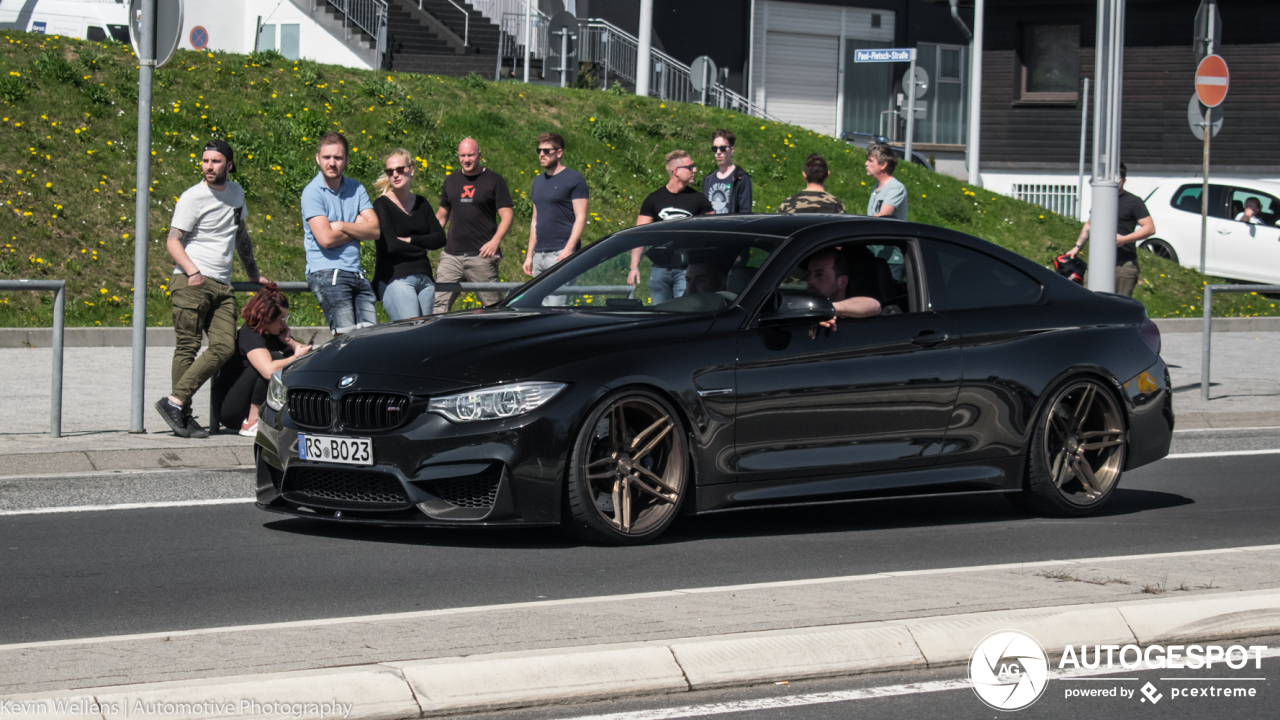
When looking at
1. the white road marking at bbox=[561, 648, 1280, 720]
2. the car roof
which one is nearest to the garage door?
the car roof

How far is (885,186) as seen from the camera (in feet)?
41.1

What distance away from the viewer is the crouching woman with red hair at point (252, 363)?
1073 cm

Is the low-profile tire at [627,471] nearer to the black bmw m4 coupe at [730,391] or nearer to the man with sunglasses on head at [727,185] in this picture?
the black bmw m4 coupe at [730,391]

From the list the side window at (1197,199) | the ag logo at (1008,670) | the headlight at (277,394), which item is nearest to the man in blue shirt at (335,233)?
Answer: the headlight at (277,394)

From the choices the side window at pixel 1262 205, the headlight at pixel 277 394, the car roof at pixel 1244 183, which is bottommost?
the headlight at pixel 277 394

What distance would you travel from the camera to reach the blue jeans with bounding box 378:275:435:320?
11.6 meters

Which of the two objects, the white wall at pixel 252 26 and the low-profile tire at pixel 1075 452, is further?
the white wall at pixel 252 26

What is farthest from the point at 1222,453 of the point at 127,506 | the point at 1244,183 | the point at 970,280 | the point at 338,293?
the point at 1244,183

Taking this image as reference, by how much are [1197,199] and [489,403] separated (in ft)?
72.9

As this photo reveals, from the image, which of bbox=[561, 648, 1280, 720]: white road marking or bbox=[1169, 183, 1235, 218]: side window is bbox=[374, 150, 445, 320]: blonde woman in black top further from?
bbox=[1169, 183, 1235, 218]: side window

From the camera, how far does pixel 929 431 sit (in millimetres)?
8039

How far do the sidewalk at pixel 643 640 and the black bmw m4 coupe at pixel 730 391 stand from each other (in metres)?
1.32

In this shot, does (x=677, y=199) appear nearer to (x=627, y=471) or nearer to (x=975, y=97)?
(x=627, y=471)

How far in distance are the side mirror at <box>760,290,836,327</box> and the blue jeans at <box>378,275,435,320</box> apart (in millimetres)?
4393
